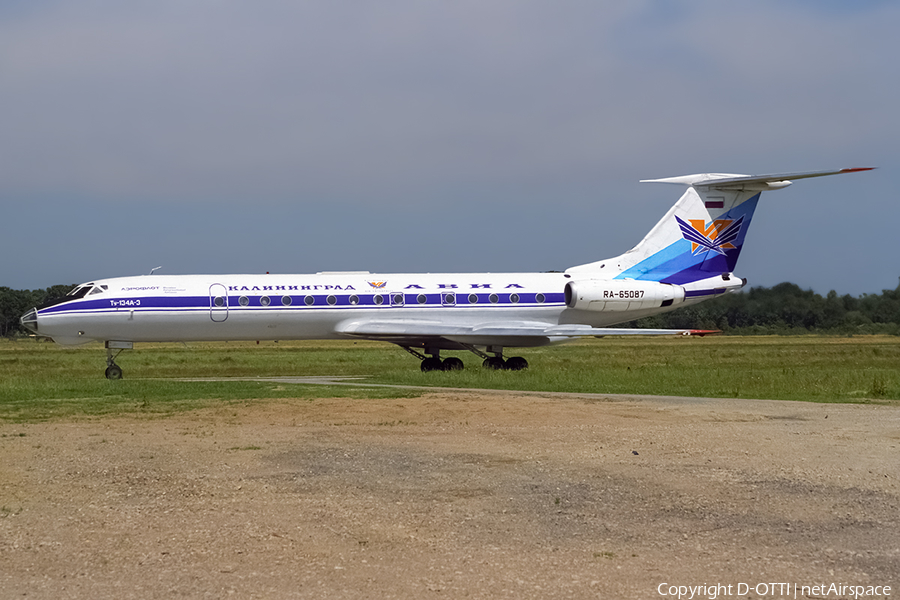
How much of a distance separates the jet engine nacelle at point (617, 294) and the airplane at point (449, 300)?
3 cm

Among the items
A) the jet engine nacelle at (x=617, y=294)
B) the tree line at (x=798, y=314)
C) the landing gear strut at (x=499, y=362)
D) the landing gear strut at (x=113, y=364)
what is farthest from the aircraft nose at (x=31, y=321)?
the tree line at (x=798, y=314)

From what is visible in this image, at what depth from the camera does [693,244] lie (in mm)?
29828

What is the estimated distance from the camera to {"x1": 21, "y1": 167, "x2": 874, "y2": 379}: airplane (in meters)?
25.7

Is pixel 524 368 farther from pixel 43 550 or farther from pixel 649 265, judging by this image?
pixel 43 550

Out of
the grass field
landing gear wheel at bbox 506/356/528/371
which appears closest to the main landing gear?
landing gear wheel at bbox 506/356/528/371

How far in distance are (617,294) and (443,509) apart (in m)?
21.5

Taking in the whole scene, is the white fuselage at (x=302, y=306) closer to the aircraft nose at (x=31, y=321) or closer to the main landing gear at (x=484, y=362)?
the aircraft nose at (x=31, y=321)

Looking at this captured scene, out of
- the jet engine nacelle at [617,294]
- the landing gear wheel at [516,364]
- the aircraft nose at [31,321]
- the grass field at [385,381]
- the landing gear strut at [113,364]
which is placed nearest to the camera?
the grass field at [385,381]

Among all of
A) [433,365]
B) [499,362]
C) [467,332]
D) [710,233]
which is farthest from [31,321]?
[710,233]

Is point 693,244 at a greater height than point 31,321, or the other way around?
point 693,244

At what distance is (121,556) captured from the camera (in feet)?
21.3

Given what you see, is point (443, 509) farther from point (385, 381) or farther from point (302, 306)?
point (302, 306)

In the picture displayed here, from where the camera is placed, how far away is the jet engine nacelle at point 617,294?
2855cm

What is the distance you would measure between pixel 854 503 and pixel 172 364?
105 ft
